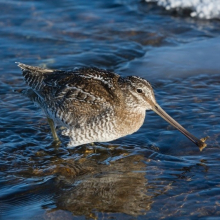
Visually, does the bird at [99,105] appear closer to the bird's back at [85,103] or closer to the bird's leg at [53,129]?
the bird's back at [85,103]

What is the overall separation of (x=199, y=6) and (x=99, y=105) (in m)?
6.31

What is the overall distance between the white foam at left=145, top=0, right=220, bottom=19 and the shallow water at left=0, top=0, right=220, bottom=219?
0.64 feet

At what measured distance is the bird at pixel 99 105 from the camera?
7.10 meters

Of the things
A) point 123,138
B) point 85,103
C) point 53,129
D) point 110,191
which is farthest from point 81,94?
point 110,191

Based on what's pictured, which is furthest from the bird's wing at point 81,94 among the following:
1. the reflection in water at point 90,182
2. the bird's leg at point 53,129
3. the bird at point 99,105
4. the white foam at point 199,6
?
the white foam at point 199,6

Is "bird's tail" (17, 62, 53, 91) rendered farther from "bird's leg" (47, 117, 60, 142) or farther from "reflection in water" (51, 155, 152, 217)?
"reflection in water" (51, 155, 152, 217)

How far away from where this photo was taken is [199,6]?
12.6 metres

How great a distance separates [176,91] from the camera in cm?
916

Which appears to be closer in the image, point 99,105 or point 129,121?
Result: point 99,105

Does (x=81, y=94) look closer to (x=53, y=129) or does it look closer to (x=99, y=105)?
(x=99, y=105)

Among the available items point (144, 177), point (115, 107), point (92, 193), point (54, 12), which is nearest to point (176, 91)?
point (115, 107)

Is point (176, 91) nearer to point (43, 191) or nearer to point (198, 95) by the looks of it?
point (198, 95)

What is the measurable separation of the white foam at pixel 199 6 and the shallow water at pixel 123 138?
20cm

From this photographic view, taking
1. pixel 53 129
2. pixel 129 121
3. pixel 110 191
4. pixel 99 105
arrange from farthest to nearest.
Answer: pixel 53 129 < pixel 129 121 < pixel 99 105 < pixel 110 191
